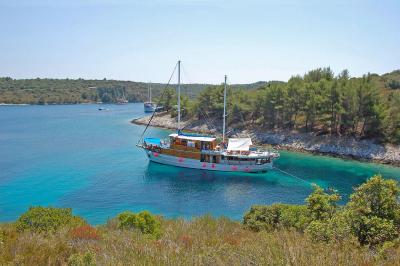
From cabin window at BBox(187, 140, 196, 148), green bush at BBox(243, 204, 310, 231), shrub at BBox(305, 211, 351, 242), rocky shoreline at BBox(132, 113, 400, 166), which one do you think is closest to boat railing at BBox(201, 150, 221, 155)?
cabin window at BBox(187, 140, 196, 148)

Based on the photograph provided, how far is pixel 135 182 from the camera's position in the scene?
125 feet

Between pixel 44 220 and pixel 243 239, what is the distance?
417 inches

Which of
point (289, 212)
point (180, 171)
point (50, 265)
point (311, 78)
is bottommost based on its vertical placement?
point (180, 171)

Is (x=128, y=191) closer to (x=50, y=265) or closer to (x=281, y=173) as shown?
(x=281, y=173)

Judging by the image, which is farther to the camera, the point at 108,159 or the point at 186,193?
the point at 108,159

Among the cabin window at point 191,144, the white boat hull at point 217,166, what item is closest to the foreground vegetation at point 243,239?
the white boat hull at point 217,166

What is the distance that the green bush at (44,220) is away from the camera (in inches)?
663

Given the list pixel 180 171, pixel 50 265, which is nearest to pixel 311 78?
pixel 180 171

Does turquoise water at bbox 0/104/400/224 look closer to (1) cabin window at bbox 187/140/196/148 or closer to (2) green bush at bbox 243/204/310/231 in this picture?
(1) cabin window at bbox 187/140/196/148

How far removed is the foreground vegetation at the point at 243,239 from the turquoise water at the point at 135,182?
356 inches

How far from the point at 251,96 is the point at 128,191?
45878 millimetres

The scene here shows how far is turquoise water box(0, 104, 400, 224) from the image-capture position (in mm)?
30484

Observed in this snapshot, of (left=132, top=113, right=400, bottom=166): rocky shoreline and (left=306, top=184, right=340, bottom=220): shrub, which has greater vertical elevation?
(left=306, top=184, right=340, bottom=220): shrub

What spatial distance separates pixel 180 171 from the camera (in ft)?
145
